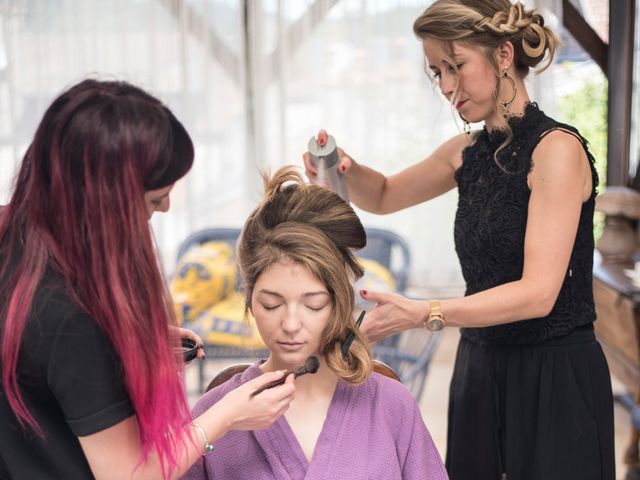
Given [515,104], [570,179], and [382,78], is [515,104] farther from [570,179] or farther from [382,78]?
[382,78]

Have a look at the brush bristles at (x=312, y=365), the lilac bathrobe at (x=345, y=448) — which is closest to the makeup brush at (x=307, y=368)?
the brush bristles at (x=312, y=365)

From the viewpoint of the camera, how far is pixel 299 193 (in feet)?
5.20

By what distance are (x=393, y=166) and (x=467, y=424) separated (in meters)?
2.62

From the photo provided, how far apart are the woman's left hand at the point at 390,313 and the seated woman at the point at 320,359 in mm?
42

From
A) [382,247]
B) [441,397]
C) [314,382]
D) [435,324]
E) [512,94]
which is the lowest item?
[441,397]

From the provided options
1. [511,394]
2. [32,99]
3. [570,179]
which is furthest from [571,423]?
[32,99]

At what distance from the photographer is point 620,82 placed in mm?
4141

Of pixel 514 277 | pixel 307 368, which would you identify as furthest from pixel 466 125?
pixel 307 368

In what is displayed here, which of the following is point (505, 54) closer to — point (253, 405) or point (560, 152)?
point (560, 152)

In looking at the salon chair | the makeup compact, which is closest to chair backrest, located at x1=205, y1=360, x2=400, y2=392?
the makeup compact

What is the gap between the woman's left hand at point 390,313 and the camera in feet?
5.24

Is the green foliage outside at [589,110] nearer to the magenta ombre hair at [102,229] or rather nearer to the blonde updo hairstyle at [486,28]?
the blonde updo hairstyle at [486,28]

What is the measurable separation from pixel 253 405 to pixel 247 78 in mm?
3272

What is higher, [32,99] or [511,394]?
[32,99]
